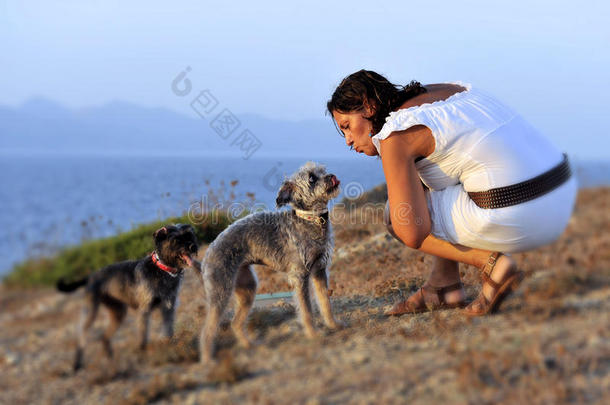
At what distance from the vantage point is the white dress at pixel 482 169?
17.7 ft

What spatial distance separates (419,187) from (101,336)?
10.6 ft

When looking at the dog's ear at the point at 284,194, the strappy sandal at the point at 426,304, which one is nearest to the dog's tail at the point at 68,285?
the dog's ear at the point at 284,194

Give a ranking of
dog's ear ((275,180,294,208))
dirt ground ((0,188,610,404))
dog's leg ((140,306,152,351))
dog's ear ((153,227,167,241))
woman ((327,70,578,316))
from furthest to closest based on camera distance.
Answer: dog's ear ((275,180,294,208)), woman ((327,70,578,316)), dog's ear ((153,227,167,241)), dog's leg ((140,306,152,351)), dirt ground ((0,188,610,404))

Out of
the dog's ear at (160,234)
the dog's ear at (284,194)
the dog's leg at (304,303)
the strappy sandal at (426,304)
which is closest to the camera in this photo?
the dog's ear at (160,234)

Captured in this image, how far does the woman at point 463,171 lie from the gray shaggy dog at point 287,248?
0.73 m

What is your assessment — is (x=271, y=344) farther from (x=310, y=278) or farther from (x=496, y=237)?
(x=496, y=237)

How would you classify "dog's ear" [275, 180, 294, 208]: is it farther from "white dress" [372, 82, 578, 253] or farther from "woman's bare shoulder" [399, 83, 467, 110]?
"woman's bare shoulder" [399, 83, 467, 110]

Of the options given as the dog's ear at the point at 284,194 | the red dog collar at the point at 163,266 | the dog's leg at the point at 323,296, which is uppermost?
the dog's ear at the point at 284,194

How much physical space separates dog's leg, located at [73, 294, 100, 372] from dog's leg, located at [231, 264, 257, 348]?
1.54m

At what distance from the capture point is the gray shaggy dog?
546cm

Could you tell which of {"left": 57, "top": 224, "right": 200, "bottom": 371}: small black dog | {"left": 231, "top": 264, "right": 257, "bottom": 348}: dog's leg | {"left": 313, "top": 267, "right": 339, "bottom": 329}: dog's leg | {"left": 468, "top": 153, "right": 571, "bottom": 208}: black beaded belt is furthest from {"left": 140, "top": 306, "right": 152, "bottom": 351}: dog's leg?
{"left": 468, "top": 153, "right": 571, "bottom": 208}: black beaded belt

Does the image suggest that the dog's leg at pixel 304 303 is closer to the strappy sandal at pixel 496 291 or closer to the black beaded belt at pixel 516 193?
the strappy sandal at pixel 496 291

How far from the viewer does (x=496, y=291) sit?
555 centimetres

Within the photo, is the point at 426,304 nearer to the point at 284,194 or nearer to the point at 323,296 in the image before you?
the point at 323,296
